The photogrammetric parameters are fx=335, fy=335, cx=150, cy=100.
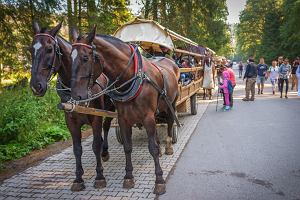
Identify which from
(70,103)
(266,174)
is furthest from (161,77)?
(266,174)

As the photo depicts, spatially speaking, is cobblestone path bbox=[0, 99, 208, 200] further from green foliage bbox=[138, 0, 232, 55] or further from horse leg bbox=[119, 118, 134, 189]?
green foliage bbox=[138, 0, 232, 55]

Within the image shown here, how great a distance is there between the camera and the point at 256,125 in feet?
33.4

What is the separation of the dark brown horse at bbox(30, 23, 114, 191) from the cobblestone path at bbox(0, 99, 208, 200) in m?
0.28

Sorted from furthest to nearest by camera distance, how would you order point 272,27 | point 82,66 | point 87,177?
point 272,27
point 87,177
point 82,66

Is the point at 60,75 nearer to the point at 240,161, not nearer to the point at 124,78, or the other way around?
the point at 124,78

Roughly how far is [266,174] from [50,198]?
3610mm

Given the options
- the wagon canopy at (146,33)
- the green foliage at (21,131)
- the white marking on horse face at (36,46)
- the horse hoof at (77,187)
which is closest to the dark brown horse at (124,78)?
the white marking on horse face at (36,46)

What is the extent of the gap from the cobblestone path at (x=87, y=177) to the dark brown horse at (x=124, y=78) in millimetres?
312

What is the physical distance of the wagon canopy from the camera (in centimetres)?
819

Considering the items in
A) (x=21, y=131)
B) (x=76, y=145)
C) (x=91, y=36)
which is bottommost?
(x=21, y=131)

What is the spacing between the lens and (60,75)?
5059mm

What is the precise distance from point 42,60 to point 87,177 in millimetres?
2447

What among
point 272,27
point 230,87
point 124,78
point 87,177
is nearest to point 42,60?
point 124,78

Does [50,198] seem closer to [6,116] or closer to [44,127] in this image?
[6,116]
